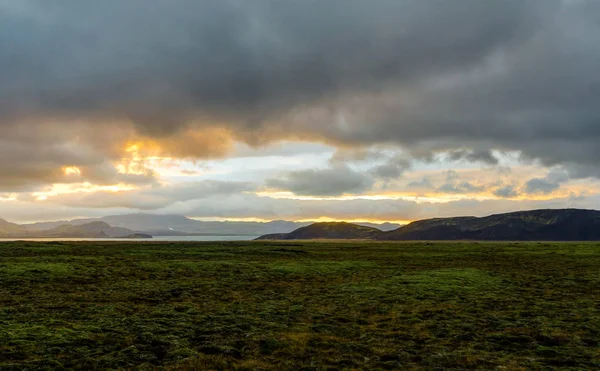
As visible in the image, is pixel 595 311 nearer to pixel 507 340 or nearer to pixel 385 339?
pixel 507 340

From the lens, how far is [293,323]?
2317 cm

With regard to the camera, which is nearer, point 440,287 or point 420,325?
point 420,325

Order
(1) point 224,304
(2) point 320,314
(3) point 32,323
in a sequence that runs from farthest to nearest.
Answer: (1) point 224,304 → (2) point 320,314 → (3) point 32,323

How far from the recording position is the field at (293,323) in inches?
634

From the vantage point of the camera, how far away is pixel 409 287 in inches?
1496

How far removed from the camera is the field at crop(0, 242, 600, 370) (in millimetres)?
16109

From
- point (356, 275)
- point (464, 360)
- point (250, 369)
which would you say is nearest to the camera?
point (250, 369)

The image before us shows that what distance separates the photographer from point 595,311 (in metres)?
26.8

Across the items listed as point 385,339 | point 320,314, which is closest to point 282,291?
point 320,314

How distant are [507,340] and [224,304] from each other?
759 inches

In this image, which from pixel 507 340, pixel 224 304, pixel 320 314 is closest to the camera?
pixel 507 340

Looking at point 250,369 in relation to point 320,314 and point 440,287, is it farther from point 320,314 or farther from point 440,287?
point 440,287

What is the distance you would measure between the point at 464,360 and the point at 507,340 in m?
4.96

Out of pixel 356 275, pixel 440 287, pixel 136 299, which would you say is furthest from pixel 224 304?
pixel 356 275
